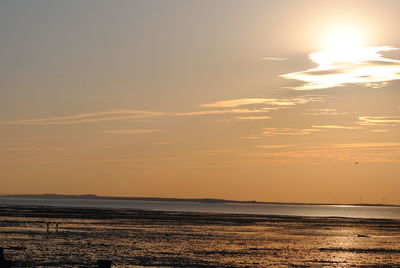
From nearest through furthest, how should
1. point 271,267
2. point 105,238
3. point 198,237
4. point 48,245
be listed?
point 271,267 → point 48,245 → point 105,238 → point 198,237

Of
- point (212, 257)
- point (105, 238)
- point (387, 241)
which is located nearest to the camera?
point (212, 257)

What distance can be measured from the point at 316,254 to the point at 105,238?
22336 millimetres

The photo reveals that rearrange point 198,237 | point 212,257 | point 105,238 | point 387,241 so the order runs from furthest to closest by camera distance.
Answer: point 387,241 → point 198,237 → point 105,238 → point 212,257

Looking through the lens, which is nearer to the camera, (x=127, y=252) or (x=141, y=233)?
(x=127, y=252)

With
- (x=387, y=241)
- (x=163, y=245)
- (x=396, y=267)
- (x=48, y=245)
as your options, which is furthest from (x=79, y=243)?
(x=387, y=241)

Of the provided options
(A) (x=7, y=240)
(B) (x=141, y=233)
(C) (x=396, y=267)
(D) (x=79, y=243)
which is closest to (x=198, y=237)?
(B) (x=141, y=233)

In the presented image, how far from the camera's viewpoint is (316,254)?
59.4 metres

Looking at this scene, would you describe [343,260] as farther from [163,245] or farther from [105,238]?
[105,238]

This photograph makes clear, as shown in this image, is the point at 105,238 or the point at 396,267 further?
the point at 105,238

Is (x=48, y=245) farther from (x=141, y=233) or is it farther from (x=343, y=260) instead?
(x=343, y=260)

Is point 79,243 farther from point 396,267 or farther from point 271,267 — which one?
point 396,267

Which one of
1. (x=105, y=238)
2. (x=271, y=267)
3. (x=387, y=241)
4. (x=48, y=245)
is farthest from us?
(x=387, y=241)

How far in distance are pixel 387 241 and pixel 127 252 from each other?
38779 mm

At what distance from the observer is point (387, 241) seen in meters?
79.4
